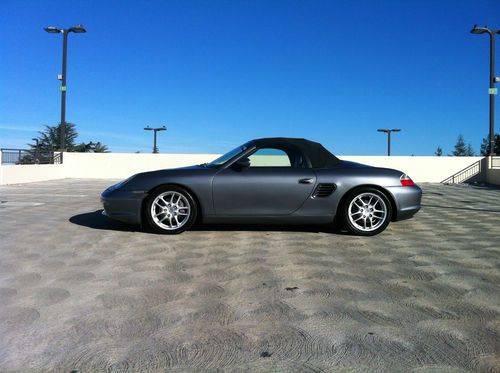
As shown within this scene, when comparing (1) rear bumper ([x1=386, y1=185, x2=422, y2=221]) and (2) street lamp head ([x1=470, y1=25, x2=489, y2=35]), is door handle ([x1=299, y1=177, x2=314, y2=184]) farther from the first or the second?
(2) street lamp head ([x1=470, y1=25, x2=489, y2=35])

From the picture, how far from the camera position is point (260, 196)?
5.61 meters

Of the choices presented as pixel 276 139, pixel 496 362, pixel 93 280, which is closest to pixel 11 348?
pixel 93 280

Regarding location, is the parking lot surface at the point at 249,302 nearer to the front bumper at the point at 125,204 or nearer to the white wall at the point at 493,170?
the front bumper at the point at 125,204

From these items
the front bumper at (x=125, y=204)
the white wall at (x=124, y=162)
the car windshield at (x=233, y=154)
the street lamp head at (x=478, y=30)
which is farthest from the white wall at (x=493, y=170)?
the front bumper at (x=125, y=204)

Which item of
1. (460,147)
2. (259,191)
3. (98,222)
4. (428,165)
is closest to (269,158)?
(259,191)

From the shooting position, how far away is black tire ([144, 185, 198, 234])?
5.65 m

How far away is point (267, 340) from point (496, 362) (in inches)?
47.1

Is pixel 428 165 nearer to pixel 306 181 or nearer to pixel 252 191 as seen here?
pixel 306 181

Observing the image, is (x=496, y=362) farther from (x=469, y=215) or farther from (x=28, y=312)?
(x=469, y=215)

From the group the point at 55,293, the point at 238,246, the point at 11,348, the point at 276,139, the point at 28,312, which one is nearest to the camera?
the point at 11,348

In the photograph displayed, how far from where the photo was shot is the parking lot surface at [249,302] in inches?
93.0

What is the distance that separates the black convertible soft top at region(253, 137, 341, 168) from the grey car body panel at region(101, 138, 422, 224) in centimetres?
15

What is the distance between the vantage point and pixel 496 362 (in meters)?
2.29

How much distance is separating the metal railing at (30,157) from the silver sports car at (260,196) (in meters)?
13.0
